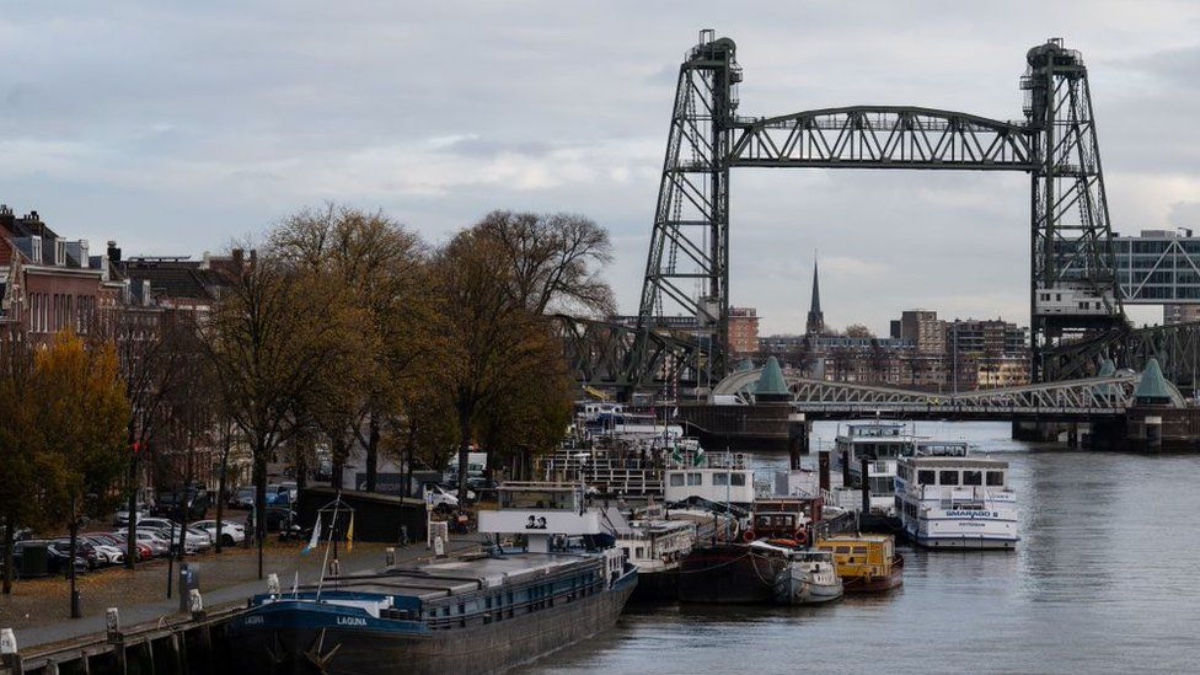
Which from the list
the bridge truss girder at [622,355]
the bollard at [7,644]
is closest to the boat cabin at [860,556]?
the bollard at [7,644]

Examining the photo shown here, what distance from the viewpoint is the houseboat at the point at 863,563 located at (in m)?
62.7

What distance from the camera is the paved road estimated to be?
44.4 m

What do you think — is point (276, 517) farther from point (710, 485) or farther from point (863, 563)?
point (863, 563)

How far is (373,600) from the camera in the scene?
4309 cm

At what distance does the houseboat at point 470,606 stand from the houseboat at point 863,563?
7.36 metres

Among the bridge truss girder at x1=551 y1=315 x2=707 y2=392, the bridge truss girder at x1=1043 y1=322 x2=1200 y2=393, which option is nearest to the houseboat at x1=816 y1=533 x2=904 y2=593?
the bridge truss girder at x1=551 y1=315 x2=707 y2=392

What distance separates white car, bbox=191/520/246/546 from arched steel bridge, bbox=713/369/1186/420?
309 ft

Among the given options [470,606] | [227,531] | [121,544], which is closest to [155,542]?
[121,544]

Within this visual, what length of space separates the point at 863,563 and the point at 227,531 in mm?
16947

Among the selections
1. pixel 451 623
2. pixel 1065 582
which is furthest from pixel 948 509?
pixel 451 623

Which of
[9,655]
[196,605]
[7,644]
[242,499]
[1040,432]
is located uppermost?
[1040,432]

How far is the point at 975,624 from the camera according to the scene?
56062 mm

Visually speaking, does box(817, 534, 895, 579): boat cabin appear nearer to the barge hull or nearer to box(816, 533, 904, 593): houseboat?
box(816, 533, 904, 593): houseboat

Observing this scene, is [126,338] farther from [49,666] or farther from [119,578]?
[49,666]
